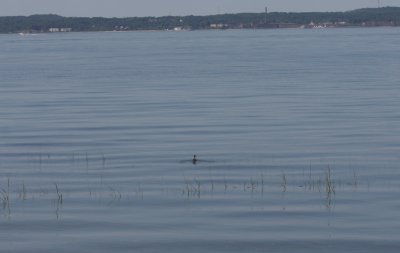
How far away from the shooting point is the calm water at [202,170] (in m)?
15.6

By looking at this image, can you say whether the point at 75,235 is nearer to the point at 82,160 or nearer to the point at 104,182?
the point at 104,182

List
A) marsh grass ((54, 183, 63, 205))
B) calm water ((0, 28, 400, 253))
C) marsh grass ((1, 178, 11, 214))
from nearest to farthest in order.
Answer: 1. calm water ((0, 28, 400, 253))
2. marsh grass ((1, 178, 11, 214))
3. marsh grass ((54, 183, 63, 205))

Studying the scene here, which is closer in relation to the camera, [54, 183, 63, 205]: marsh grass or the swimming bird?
[54, 183, 63, 205]: marsh grass

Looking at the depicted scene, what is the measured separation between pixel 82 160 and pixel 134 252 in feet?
28.3

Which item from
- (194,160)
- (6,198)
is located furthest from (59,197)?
(194,160)

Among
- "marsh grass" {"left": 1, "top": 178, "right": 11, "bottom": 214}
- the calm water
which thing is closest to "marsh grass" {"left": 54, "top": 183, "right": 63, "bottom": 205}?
the calm water

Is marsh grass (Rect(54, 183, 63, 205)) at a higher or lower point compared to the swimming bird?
higher

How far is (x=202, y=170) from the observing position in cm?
2138

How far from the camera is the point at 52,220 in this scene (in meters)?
16.6

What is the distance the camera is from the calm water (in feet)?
51.0

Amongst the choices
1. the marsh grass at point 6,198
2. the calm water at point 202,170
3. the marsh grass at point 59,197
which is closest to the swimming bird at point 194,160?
the calm water at point 202,170

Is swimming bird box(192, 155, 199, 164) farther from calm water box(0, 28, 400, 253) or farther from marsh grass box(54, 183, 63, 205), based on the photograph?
marsh grass box(54, 183, 63, 205)

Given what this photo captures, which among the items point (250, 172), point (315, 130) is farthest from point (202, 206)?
point (315, 130)

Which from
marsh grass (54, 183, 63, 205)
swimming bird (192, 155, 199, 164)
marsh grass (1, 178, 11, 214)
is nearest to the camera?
marsh grass (1, 178, 11, 214)
